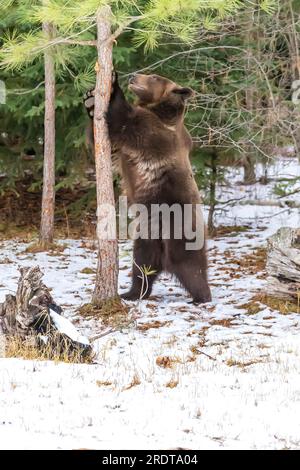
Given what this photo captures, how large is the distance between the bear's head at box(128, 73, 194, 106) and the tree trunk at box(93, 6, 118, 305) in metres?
0.48

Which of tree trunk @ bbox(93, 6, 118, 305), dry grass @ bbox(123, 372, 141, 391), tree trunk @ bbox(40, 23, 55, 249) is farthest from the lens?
tree trunk @ bbox(40, 23, 55, 249)

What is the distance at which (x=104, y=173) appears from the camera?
8422 mm

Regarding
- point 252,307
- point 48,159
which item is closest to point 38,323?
point 252,307

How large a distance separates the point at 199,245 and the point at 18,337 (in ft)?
9.50

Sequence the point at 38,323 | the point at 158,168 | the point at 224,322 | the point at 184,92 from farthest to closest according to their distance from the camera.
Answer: the point at 158,168 < the point at 184,92 < the point at 224,322 < the point at 38,323

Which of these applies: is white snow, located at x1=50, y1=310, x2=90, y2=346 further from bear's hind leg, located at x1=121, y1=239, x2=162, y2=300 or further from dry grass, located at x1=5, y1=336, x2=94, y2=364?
bear's hind leg, located at x1=121, y1=239, x2=162, y2=300

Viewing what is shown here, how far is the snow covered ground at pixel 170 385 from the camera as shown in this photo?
4617 millimetres

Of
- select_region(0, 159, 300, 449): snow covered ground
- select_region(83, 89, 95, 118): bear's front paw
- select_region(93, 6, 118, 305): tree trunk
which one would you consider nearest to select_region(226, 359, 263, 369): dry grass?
select_region(0, 159, 300, 449): snow covered ground

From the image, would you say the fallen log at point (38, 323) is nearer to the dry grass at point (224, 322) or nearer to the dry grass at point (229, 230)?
the dry grass at point (224, 322)

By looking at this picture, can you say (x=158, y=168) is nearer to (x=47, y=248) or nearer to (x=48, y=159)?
(x=48, y=159)

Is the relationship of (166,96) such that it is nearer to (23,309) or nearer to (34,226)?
(23,309)

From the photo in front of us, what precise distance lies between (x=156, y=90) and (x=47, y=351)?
3.47 metres

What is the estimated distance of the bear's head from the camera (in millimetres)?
8555
